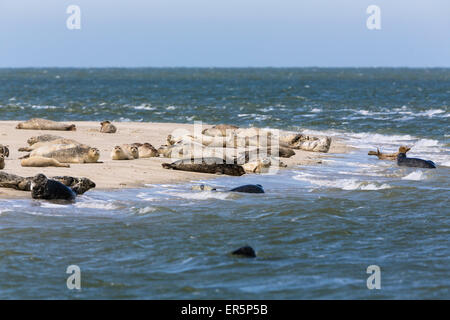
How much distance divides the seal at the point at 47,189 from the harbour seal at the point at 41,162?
2663mm

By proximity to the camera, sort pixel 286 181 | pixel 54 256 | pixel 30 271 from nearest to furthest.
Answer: pixel 30 271 → pixel 54 256 → pixel 286 181

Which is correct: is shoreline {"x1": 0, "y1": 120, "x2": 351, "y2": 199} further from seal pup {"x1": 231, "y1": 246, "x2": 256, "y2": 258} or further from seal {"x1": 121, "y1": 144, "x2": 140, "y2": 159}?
seal pup {"x1": 231, "y1": 246, "x2": 256, "y2": 258}

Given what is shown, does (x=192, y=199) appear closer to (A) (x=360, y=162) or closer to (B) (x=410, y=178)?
(B) (x=410, y=178)

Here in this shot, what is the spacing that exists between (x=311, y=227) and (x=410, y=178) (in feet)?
18.9

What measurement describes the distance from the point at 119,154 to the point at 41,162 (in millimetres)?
2170

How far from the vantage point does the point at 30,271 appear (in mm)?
8438

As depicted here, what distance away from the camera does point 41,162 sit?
1505 centimetres

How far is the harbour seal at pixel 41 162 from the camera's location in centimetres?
1498

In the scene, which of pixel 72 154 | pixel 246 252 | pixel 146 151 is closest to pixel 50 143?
pixel 72 154

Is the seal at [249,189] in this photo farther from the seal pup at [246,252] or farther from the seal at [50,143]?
the seal pup at [246,252]

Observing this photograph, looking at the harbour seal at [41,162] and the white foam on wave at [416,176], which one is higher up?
the harbour seal at [41,162]

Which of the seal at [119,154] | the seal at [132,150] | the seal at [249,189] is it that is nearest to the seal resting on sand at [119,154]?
the seal at [119,154]

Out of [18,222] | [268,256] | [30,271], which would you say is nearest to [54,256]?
[30,271]

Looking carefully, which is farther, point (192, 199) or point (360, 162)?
point (360, 162)
